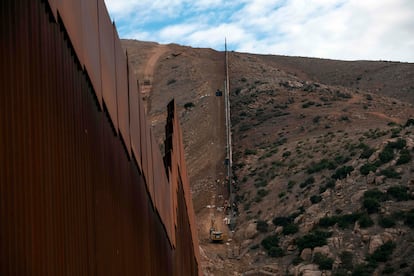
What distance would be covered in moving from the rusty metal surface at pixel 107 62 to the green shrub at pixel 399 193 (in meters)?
29.2

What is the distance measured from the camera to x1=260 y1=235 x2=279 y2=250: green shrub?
119ft

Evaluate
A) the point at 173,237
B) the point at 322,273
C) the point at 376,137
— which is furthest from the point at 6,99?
the point at 376,137

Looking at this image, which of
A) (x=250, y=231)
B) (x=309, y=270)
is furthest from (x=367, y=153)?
(x=309, y=270)

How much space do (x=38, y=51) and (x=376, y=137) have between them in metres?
41.8

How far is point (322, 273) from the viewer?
103 ft

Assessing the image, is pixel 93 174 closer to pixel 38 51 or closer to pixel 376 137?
pixel 38 51

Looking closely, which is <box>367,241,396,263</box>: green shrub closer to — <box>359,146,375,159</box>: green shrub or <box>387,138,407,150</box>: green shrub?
<box>387,138,407,150</box>: green shrub

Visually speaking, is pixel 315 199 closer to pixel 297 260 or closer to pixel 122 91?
pixel 297 260

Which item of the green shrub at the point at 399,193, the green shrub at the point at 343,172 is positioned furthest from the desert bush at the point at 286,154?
the green shrub at the point at 399,193

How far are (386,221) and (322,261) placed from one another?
391cm

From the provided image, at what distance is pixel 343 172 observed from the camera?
40906 mm

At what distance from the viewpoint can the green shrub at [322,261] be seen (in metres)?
31.9

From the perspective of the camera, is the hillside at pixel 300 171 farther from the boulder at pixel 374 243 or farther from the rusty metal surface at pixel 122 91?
the rusty metal surface at pixel 122 91

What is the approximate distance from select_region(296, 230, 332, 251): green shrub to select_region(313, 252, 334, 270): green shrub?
1052 mm
